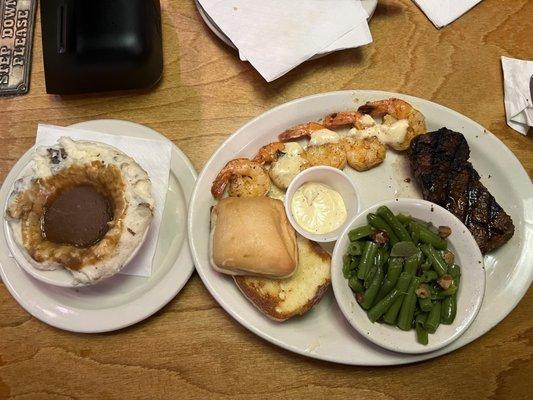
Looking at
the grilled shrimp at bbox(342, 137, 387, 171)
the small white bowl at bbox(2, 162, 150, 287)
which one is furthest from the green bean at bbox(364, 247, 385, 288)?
Result: the small white bowl at bbox(2, 162, 150, 287)

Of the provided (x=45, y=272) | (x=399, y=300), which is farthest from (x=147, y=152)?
(x=399, y=300)

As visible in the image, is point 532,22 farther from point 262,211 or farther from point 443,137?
point 262,211

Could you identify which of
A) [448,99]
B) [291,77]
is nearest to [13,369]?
[291,77]

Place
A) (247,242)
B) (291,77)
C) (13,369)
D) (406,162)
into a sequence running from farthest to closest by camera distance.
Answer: (291,77)
(406,162)
(13,369)
(247,242)

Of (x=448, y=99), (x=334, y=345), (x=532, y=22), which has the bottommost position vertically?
(x=334, y=345)

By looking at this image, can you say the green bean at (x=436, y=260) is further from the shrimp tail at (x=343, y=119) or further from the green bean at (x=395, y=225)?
the shrimp tail at (x=343, y=119)

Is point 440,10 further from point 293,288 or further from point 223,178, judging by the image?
point 293,288

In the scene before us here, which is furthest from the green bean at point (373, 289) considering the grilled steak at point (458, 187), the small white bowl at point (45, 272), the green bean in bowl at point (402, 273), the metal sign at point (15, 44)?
the metal sign at point (15, 44)
